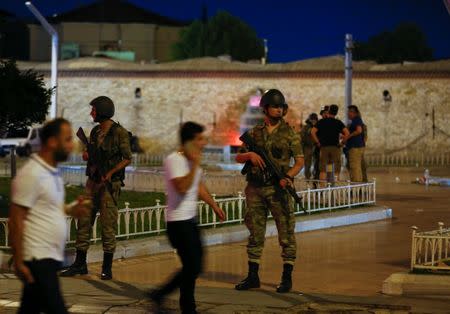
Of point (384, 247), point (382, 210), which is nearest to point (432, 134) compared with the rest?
point (382, 210)

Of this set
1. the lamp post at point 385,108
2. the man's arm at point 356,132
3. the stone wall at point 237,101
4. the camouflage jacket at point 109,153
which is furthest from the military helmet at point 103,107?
the lamp post at point 385,108

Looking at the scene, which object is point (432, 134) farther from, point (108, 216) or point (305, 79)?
point (108, 216)

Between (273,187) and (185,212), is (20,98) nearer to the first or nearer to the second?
(273,187)

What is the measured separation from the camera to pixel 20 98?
17.1 meters

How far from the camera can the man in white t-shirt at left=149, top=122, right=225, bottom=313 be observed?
348 inches

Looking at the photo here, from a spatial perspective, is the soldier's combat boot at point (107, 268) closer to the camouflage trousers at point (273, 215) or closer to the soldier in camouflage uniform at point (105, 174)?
the soldier in camouflage uniform at point (105, 174)

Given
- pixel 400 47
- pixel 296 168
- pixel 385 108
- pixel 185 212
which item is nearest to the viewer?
pixel 185 212

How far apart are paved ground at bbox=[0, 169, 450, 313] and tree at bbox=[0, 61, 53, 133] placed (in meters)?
4.17

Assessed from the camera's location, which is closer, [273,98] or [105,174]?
[273,98]

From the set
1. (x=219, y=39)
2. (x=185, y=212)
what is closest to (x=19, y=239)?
(x=185, y=212)

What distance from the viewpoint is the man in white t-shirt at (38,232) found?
714 cm

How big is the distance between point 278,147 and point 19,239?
420 cm

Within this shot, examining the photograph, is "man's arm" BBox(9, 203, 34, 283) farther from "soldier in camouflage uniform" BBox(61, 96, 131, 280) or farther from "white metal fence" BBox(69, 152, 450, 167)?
"white metal fence" BBox(69, 152, 450, 167)

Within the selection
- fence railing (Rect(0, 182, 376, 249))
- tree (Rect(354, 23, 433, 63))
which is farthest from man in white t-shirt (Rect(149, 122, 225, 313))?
tree (Rect(354, 23, 433, 63))
